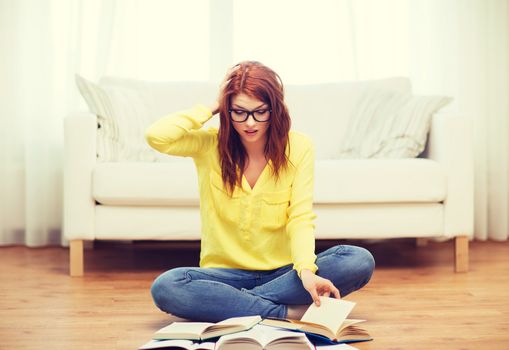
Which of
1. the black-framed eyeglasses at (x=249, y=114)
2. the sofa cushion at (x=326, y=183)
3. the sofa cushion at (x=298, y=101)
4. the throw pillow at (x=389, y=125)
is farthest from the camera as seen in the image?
the sofa cushion at (x=298, y=101)

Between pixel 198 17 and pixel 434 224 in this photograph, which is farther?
pixel 198 17

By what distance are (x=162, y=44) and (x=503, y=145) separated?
1809 millimetres

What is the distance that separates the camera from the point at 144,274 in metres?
3.10

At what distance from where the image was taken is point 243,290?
2.16 m

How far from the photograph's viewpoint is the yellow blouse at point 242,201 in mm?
2158

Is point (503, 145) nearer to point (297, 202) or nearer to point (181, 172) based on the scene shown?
point (181, 172)

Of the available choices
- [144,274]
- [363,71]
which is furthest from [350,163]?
[363,71]

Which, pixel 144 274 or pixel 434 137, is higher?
pixel 434 137

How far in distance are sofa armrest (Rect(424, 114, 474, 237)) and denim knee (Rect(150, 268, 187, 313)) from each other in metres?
1.36

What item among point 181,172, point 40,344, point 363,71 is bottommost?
point 40,344

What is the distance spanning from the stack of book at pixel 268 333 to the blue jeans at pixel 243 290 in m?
0.09

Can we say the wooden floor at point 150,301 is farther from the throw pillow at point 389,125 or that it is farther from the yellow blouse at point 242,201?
the throw pillow at point 389,125

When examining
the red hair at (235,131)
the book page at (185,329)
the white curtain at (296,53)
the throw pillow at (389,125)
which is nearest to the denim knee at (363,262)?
the red hair at (235,131)

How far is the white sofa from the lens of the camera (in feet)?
9.84
